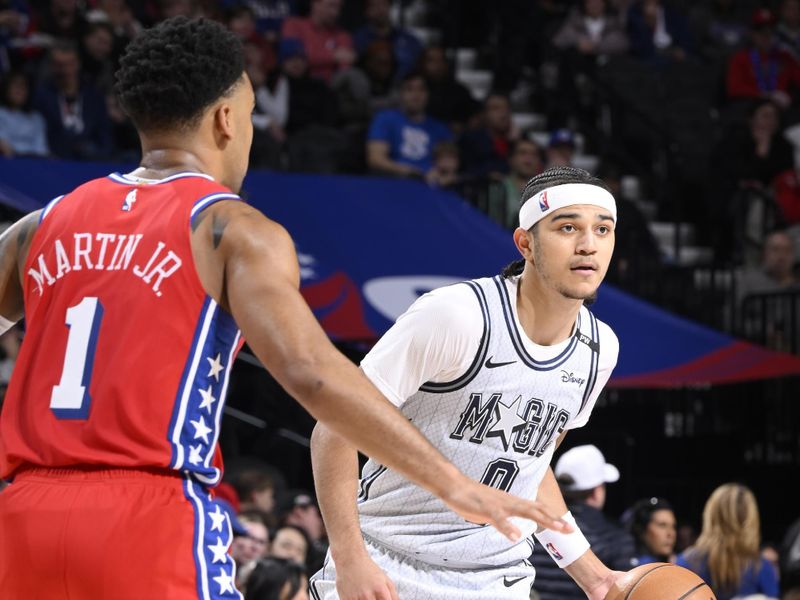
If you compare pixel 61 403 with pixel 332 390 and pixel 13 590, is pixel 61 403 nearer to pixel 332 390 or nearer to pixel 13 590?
pixel 13 590

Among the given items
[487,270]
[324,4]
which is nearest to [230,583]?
[487,270]

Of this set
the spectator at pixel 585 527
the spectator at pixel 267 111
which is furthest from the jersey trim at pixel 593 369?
the spectator at pixel 267 111

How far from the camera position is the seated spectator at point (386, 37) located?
598 inches

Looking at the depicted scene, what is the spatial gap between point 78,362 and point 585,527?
5066 millimetres

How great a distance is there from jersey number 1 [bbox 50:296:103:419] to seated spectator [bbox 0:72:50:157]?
8.66 m

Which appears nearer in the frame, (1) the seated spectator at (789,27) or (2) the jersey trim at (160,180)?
(2) the jersey trim at (160,180)

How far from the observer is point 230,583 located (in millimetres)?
3211

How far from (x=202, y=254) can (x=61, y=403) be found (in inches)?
16.9

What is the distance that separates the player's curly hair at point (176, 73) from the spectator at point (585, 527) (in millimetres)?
4766

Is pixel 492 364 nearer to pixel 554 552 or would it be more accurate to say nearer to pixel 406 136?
pixel 554 552

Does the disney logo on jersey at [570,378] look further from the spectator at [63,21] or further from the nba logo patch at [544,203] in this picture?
the spectator at [63,21]

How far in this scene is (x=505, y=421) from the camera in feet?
14.4

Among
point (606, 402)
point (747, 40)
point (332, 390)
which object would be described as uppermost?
point (332, 390)

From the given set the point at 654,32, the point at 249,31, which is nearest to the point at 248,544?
the point at 249,31
